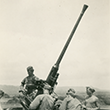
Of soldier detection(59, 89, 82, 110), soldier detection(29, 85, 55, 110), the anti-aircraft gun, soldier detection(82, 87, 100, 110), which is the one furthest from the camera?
soldier detection(82, 87, 100, 110)

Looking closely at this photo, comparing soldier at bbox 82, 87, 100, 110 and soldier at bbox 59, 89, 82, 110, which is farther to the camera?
soldier at bbox 82, 87, 100, 110

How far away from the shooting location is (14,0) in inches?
196

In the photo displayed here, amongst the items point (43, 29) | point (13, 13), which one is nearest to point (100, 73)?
point (43, 29)

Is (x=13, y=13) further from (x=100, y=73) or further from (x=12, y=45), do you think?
(x=100, y=73)

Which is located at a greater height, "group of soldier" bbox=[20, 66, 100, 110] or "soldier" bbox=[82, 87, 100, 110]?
"group of soldier" bbox=[20, 66, 100, 110]

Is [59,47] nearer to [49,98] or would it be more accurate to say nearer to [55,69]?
[55,69]

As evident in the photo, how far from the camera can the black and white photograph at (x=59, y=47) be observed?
4.90m

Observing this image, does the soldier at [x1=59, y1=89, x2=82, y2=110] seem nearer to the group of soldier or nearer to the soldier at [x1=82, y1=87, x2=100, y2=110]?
the group of soldier

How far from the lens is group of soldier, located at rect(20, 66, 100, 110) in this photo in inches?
135

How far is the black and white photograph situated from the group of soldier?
3cm

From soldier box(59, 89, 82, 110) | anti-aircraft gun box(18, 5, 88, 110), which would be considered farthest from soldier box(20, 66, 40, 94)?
soldier box(59, 89, 82, 110)

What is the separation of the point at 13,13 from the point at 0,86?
1.72m

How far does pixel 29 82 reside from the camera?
4652mm

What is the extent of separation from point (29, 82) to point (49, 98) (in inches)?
50.6
